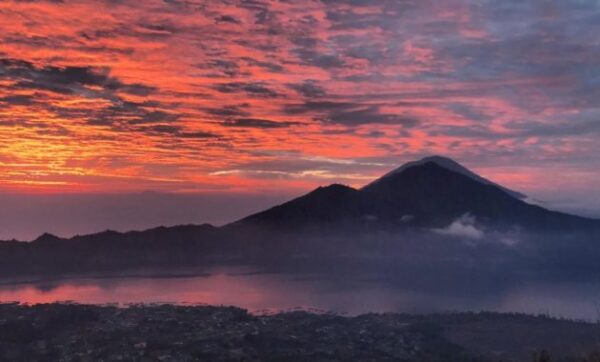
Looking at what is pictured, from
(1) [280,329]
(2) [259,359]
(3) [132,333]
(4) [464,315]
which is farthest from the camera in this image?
(4) [464,315]

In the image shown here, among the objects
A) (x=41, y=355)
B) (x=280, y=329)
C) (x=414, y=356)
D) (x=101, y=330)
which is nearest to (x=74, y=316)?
(x=101, y=330)

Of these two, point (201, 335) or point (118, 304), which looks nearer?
point (201, 335)

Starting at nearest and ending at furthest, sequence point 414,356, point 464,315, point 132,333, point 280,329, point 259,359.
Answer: point 259,359, point 414,356, point 132,333, point 280,329, point 464,315

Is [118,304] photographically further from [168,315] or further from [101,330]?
[101,330]

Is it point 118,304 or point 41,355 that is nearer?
point 41,355

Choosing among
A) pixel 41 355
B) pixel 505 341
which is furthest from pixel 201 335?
pixel 505 341

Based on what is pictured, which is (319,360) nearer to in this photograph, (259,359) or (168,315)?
(259,359)
